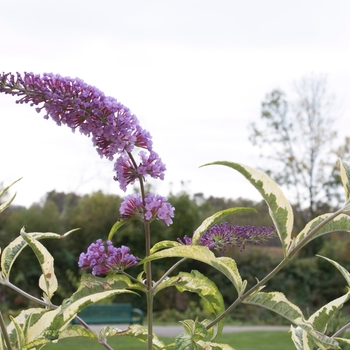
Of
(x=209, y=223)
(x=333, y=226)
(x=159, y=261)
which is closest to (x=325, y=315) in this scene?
(x=333, y=226)

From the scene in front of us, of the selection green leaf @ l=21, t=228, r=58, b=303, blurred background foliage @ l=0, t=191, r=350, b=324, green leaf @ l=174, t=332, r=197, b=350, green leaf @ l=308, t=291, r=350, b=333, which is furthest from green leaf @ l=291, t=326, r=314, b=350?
blurred background foliage @ l=0, t=191, r=350, b=324

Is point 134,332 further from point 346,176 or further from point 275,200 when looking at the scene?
point 346,176

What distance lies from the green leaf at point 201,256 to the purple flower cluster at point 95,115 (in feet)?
0.58

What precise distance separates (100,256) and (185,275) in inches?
6.5

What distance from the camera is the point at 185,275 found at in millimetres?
1117

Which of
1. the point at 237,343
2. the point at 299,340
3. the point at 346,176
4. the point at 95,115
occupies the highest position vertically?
the point at 95,115

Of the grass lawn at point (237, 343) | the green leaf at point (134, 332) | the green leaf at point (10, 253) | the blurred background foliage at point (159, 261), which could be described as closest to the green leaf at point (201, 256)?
the green leaf at point (134, 332)

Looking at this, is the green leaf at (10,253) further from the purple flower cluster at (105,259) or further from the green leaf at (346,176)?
the green leaf at (346,176)

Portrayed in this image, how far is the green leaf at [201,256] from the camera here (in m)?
1.00

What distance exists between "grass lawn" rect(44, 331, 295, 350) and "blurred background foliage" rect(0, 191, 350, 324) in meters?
3.23

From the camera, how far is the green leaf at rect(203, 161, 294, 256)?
109 cm

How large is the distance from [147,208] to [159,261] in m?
13.2

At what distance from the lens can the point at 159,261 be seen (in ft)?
46.2

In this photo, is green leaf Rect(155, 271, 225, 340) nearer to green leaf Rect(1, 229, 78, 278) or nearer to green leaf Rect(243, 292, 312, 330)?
green leaf Rect(243, 292, 312, 330)
